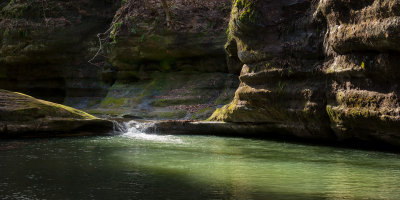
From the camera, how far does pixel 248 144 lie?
1331 cm

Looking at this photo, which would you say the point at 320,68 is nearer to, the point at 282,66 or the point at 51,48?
the point at 282,66

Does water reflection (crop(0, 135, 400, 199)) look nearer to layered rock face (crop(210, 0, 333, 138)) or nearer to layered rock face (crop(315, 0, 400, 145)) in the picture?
layered rock face (crop(315, 0, 400, 145))

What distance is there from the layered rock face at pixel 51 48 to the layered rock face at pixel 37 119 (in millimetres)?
11543

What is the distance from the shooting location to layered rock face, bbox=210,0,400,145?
33.1 feet

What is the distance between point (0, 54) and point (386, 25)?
78.2 feet

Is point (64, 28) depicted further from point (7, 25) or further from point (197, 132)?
point (197, 132)

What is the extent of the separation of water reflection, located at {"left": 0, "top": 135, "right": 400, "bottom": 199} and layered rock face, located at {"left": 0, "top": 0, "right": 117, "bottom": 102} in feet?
50.6

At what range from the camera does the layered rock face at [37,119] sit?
1360 cm

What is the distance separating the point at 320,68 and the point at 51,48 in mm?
19192

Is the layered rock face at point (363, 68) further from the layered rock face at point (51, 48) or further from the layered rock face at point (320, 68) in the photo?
the layered rock face at point (51, 48)

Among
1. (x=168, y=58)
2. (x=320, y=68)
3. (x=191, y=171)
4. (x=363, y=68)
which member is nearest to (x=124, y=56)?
(x=168, y=58)

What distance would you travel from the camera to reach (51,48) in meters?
26.8

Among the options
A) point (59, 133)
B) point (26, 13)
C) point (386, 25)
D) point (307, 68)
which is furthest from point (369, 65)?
point (26, 13)

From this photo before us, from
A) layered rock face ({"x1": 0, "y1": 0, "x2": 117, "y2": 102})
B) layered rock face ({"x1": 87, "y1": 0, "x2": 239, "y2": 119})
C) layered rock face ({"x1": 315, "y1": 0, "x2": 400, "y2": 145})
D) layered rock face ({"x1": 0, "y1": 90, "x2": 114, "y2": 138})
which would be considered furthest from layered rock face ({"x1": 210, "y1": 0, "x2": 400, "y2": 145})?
layered rock face ({"x1": 0, "y1": 0, "x2": 117, "y2": 102})
